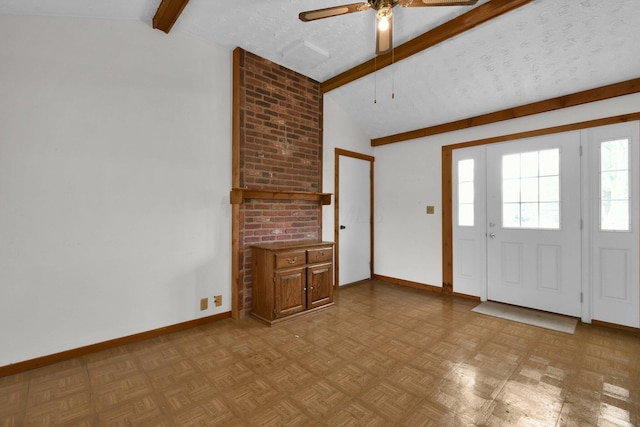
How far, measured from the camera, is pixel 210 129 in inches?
126

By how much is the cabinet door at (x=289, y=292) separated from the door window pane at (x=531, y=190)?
266 centimetres

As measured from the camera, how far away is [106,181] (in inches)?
101

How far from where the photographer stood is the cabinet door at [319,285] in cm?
343

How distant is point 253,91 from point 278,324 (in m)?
2.62

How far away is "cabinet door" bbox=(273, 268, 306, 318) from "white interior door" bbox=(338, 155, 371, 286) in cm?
130

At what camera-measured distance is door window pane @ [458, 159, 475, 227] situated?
405cm

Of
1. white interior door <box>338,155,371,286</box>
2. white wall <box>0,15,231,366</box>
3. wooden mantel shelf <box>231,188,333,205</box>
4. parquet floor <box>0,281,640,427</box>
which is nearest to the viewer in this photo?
parquet floor <box>0,281,640,427</box>

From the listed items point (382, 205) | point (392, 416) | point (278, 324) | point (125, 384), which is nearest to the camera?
point (392, 416)

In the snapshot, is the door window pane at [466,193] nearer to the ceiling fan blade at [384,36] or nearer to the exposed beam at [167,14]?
the ceiling fan blade at [384,36]

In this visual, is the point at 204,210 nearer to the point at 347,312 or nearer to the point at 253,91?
the point at 253,91

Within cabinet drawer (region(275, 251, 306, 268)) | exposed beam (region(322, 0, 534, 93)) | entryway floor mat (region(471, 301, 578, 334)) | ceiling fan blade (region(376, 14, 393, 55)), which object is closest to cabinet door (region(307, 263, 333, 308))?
cabinet drawer (region(275, 251, 306, 268))

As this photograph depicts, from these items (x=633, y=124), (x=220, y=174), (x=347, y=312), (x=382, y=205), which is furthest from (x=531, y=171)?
(x=220, y=174)

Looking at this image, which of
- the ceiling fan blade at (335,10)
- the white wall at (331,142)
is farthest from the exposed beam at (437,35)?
the ceiling fan blade at (335,10)

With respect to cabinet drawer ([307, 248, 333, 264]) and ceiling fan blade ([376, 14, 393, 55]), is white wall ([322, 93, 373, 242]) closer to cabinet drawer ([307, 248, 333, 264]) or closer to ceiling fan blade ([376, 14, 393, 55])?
cabinet drawer ([307, 248, 333, 264])
